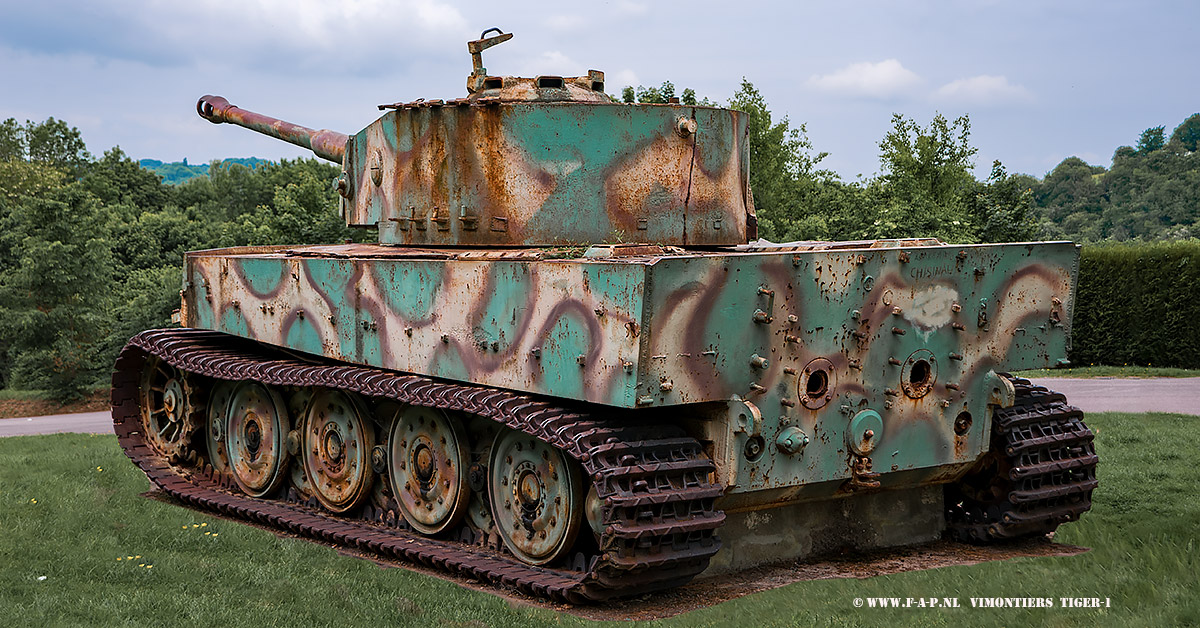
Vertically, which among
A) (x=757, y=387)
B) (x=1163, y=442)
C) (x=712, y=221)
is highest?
(x=712, y=221)

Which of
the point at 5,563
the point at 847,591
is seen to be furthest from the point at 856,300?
the point at 5,563

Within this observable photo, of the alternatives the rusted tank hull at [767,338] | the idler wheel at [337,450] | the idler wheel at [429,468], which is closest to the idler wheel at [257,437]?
the idler wheel at [337,450]

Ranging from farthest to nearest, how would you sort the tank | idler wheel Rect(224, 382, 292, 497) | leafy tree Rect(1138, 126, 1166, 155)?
leafy tree Rect(1138, 126, 1166, 155), idler wheel Rect(224, 382, 292, 497), the tank

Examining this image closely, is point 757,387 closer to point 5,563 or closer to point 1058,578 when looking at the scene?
point 1058,578

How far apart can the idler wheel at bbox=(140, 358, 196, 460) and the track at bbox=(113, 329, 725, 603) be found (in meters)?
1.44

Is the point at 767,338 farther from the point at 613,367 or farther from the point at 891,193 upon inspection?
the point at 891,193

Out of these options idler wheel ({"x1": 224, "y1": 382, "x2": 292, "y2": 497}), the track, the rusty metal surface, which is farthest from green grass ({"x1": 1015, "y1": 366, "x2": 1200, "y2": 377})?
the track

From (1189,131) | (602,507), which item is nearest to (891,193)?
(602,507)

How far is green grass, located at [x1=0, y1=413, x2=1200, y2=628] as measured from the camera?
7418 mm

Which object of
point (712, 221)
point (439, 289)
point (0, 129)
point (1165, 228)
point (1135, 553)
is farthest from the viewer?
point (0, 129)

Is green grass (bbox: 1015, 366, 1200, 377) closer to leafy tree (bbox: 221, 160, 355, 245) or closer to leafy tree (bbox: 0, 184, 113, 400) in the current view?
leafy tree (bbox: 221, 160, 355, 245)

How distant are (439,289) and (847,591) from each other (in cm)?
359

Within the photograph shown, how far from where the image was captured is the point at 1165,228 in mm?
42000

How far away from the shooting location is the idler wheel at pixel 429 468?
32.3ft
